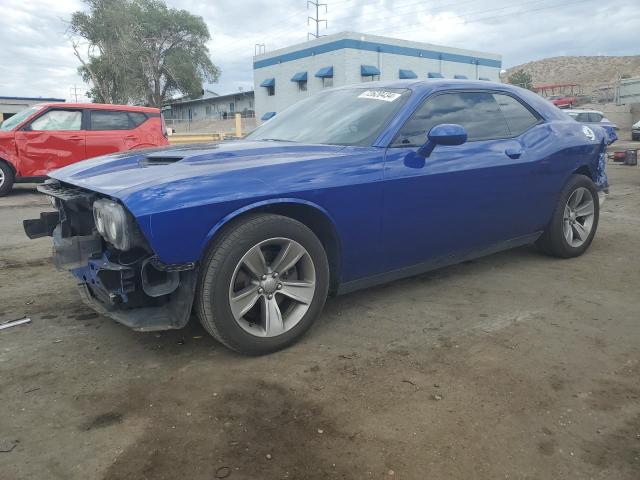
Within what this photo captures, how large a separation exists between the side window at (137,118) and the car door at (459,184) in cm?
838

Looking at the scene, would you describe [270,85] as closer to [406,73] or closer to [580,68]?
[406,73]

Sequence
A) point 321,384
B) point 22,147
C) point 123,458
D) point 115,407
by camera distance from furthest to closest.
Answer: point 22,147
point 321,384
point 115,407
point 123,458

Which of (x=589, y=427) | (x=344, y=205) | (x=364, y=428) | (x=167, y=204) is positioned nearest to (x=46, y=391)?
(x=167, y=204)

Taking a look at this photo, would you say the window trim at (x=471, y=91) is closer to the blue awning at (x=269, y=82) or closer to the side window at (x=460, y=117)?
the side window at (x=460, y=117)

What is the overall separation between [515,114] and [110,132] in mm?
8399

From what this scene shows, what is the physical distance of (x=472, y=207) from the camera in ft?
12.2

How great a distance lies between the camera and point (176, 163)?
2932mm

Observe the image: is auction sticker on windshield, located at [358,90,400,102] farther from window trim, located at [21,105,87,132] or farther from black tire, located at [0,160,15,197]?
black tire, located at [0,160,15,197]

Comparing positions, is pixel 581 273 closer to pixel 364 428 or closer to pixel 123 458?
pixel 364 428

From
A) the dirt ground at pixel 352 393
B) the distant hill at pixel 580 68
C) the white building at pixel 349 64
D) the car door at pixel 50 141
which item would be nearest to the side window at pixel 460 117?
the dirt ground at pixel 352 393

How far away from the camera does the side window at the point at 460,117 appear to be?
11.2ft

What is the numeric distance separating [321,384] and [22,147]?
922 cm

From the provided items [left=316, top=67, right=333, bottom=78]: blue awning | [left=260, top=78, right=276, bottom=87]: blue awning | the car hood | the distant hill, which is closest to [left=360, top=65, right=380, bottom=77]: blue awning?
[left=316, top=67, right=333, bottom=78]: blue awning

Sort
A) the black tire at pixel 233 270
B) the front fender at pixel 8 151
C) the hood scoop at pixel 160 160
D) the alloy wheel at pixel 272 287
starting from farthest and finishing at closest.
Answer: the front fender at pixel 8 151, the hood scoop at pixel 160 160, the alloy wheel at pixel 272 287, the black tire at pixel 233 270
